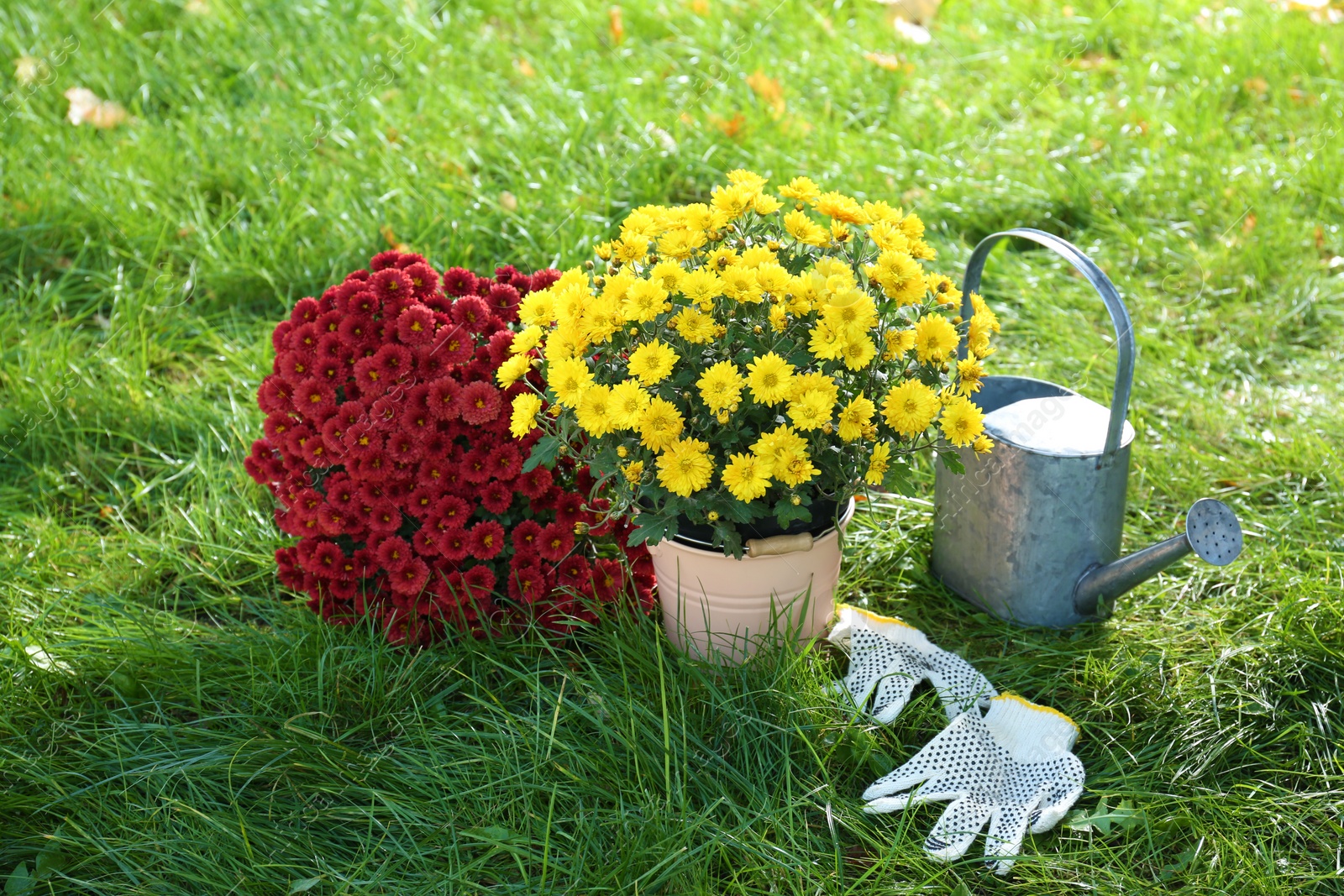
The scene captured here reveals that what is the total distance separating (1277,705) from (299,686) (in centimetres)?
172

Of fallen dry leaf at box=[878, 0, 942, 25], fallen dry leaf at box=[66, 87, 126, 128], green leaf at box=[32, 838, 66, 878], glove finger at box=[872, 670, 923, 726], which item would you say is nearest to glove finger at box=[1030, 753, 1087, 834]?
glove finger at box=[872, 670, 923, 726]

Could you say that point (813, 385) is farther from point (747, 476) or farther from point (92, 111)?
point (92, 111)

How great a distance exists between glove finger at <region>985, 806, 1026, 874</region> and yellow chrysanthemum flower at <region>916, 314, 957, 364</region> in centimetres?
74

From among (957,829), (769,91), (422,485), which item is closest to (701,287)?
(422,485)

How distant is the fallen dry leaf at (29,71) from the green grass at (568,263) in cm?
7

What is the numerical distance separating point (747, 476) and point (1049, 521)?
2.36 feet

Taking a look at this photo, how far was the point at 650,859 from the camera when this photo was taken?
1694 mm

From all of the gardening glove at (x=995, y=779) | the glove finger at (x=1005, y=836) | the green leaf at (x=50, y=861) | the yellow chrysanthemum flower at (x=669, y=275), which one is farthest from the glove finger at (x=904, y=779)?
the green leaf at (x=50, y=861)

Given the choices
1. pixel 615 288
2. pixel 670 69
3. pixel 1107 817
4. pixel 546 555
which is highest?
pixel 615 288

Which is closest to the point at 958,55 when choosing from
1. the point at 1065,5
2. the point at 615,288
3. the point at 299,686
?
the point at 1065,5

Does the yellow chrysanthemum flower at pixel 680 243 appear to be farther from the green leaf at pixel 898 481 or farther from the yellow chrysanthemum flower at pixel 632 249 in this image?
the green leaf at pixel 898 481

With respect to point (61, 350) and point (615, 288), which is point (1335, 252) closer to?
point (615, 288)

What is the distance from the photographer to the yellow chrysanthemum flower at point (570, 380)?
1767mm

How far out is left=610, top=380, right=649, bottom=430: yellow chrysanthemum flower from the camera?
5.69 feet
